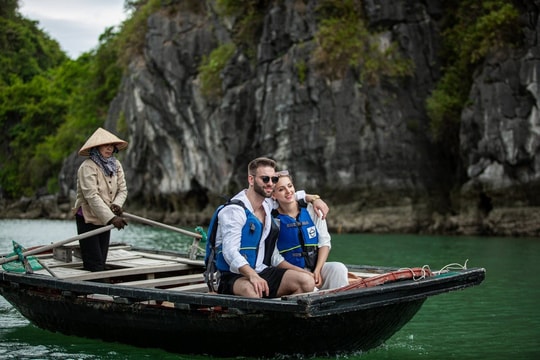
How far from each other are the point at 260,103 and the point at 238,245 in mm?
25570

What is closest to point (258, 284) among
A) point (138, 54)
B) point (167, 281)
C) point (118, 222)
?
point (167, 281)

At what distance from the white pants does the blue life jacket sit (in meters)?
0.16

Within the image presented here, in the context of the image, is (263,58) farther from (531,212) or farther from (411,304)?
(411,304)

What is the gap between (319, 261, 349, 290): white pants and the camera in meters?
7.18

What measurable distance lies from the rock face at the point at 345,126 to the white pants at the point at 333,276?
1901 cm

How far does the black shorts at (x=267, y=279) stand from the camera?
22.8 ft

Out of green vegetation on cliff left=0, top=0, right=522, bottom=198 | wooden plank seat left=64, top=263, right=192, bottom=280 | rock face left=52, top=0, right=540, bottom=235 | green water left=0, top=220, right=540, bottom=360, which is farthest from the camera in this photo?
green vegetation on cliff left=0, top=0, right=522, bottom=198

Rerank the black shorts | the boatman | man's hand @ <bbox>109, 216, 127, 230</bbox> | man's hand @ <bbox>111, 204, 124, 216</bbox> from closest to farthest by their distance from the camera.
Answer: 1. the black shorts
2. man's hand @ <bbox>109, 216, 127, 230</bbox>
3. the boatman
4. man's hand @ <bbox>111, 204, 124, 216</bbox>

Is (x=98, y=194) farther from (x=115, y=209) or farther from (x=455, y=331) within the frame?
(x=455, y=331)

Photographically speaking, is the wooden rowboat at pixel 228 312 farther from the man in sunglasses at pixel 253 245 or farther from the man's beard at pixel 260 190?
the man's beard at pixel 260 190

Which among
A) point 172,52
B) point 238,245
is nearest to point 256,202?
point 238,245

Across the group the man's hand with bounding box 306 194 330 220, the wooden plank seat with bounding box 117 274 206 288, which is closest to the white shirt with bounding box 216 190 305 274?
the man's hand with bounding box 306 194 330 220

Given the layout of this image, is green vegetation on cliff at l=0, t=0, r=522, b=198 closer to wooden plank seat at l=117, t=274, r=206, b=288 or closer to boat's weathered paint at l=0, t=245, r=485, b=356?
wooden plank seat at l=117, t=274, r=206, b=288

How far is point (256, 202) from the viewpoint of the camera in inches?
272
